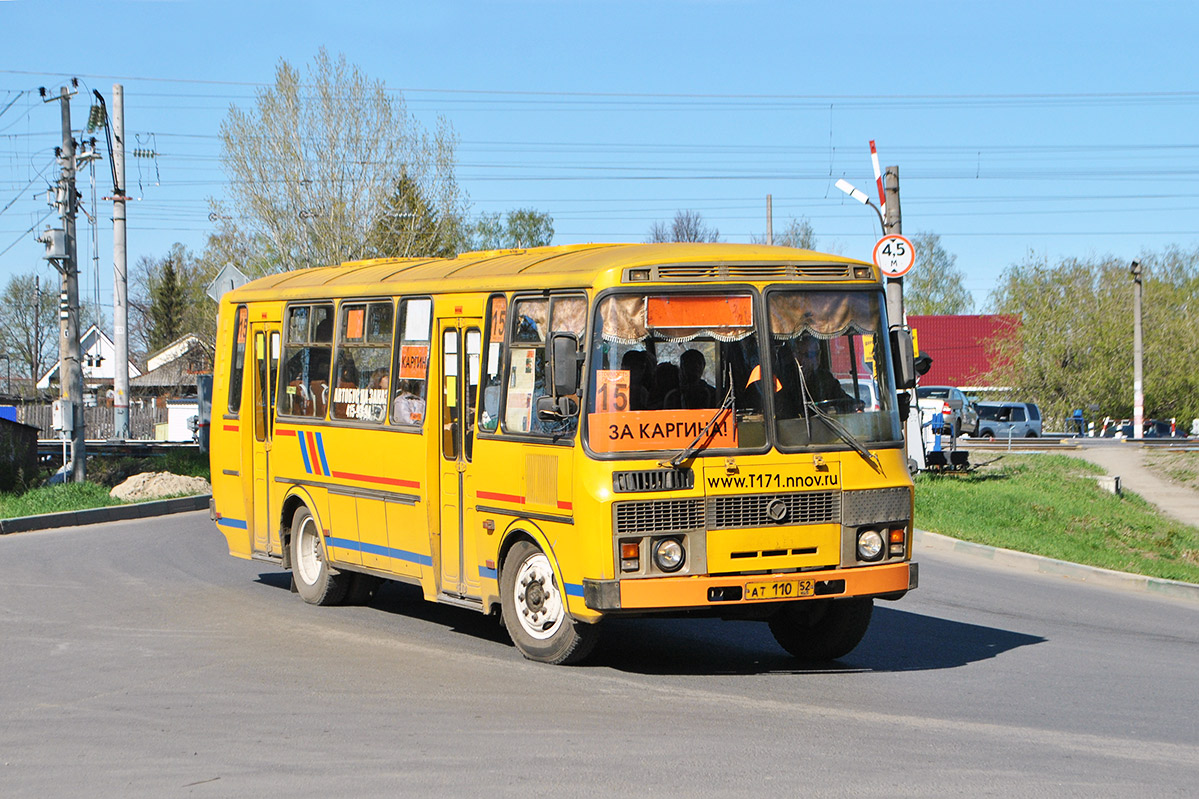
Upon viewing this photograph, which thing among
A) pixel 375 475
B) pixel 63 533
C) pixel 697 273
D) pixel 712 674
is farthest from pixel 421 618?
pixel 63 533

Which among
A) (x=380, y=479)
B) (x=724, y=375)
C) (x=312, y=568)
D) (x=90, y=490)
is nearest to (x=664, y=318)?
(x=724, y=375)

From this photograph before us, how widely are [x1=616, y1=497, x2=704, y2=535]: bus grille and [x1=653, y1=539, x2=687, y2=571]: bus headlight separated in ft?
0.27

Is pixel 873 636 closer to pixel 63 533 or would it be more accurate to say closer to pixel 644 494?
pixel 644 494

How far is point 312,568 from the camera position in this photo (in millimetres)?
12273

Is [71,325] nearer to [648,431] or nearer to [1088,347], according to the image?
[648,431]

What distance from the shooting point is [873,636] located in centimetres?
1035

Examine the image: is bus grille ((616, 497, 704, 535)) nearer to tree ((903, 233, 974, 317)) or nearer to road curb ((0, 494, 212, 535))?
road curb ((0, 494, 212, 535))

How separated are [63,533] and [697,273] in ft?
40.7

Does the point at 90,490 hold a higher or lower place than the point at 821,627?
higher

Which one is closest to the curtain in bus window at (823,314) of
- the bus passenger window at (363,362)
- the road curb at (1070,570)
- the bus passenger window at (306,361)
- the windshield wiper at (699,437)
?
the windshield wiper at (699,437)

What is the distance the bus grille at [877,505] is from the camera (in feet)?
28.6

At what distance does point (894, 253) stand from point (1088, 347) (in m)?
52.9

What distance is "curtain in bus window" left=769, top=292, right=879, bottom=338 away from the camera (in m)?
8.74

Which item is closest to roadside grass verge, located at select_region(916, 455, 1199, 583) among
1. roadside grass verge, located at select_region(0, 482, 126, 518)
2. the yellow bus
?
the yellow bus
